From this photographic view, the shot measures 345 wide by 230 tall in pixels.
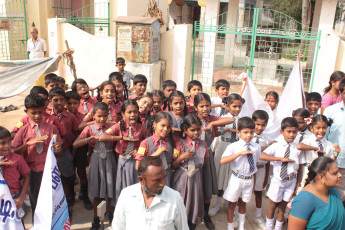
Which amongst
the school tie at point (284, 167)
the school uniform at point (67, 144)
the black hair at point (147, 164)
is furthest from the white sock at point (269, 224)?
the school uniform at point (67, 144)

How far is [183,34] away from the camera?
8.24 metres

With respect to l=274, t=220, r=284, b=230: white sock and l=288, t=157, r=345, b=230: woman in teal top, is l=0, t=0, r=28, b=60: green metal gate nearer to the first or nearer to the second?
l=274, t=220, r=284, b=230: white sock

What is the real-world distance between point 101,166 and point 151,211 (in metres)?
1.52

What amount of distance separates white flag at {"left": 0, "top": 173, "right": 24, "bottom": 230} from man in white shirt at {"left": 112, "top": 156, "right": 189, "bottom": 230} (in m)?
1.11

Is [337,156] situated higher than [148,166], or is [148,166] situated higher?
[148,166]

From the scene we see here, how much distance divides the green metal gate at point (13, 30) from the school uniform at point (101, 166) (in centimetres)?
988

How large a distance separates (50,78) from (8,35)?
8.87m

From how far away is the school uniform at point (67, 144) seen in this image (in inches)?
146

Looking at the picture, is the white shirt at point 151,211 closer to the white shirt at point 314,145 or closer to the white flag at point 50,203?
the white flag at point 50,203

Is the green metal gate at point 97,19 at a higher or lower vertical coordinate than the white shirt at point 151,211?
higher

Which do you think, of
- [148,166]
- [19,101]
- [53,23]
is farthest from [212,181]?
[53,23]

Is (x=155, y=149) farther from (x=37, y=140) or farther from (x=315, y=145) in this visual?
(x=315, y=145)

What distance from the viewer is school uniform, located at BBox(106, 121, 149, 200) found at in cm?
342

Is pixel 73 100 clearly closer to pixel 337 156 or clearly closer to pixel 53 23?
pixel 337 156
